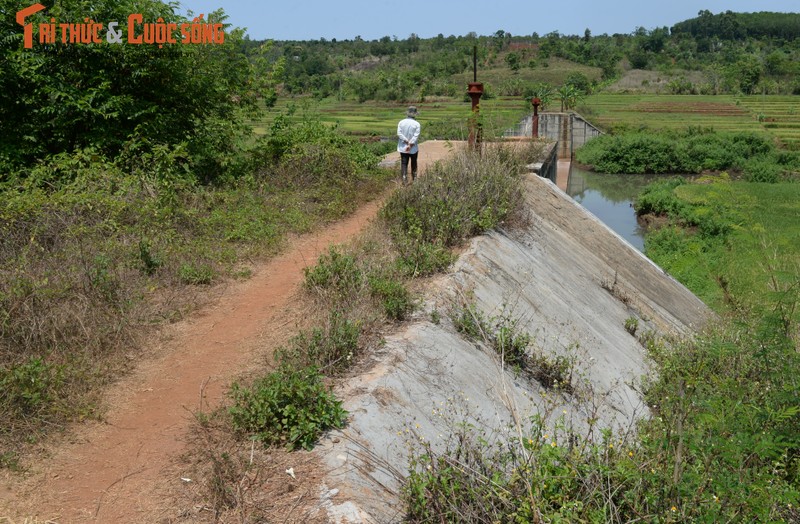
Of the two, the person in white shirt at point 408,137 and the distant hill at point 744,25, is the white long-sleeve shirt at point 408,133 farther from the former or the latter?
the distant hill at point 744,25

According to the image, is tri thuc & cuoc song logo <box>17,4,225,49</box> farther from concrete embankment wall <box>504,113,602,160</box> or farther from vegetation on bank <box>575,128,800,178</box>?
vegetation on bank <box>575,128,800,178</box>

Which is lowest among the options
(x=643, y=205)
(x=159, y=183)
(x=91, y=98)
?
(x=643, y=205)

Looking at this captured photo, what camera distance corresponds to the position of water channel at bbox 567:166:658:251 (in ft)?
91.8

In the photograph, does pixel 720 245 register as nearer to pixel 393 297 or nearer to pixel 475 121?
pixel 475 121

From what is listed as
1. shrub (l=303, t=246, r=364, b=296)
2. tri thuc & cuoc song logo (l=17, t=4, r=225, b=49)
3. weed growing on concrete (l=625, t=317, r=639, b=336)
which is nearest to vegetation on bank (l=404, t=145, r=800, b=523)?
shrub (l=303, t=246, r=364, b=296)

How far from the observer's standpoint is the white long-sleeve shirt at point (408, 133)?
34.8ft

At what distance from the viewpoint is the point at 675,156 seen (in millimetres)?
43094

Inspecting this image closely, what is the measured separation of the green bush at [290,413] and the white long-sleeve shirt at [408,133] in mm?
6733

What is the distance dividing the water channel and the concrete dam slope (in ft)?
46.1

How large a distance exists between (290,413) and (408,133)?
7.11 metres

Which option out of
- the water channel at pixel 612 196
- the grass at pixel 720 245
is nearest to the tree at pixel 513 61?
the water channel at pixel 612 196

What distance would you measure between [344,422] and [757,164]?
3862cm

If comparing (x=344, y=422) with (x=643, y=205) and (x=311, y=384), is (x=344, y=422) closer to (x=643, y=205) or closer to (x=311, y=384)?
(x=311, y=384)

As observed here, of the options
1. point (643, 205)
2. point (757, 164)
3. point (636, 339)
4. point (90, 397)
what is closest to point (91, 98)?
point (90, 397)
